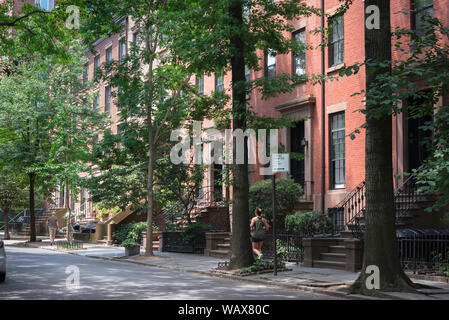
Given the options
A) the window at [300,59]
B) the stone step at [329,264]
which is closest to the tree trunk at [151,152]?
the window at [300,59]

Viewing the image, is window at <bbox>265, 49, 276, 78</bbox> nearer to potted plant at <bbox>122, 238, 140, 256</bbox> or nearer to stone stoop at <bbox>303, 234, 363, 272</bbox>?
potted plant at <bbox>122, 238, 140, 256</bbox>

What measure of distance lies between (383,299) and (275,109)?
14033 millimetres

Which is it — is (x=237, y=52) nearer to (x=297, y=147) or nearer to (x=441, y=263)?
(x=441, y=263)

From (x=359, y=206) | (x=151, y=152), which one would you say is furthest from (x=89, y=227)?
(x=359, y=206)

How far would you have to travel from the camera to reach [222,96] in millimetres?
18062

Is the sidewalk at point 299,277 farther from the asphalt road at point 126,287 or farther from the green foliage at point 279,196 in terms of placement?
the green foliage at point 279,196

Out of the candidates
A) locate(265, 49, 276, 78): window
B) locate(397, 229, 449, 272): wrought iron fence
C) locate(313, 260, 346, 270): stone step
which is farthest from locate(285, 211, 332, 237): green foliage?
locate(265, 49, 276, 78): window

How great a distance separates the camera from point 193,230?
23.4m

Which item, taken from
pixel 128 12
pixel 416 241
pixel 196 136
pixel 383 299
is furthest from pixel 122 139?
pixel 383 299

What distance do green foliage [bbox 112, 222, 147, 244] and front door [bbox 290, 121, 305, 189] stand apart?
28.2 ft

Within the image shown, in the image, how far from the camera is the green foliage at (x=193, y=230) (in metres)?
23.2

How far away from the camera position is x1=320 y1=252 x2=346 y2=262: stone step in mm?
15707

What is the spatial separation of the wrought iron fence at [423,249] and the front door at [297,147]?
808 centimetres

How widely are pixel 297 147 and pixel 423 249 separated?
908cm
